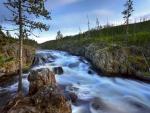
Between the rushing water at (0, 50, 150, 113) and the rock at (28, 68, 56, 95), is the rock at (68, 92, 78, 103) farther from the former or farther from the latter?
the rock at (28, 68, 56, 95)

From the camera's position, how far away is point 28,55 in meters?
41.3

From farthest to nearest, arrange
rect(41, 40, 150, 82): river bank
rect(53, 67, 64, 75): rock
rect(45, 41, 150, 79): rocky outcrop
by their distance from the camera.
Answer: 1. rect(45, 41, 150, 79): rocky outcrop
2. rect(41, 40, 150, 82): river bank
3. rect(53, 67, 64, 75): rock

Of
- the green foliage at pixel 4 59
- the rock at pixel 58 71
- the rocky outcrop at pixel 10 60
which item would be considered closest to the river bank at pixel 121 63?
the rock at pixel 58 71

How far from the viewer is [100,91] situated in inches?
1158

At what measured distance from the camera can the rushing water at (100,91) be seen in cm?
2265

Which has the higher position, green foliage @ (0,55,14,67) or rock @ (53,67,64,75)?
green foliage @ (0,55,14,67)

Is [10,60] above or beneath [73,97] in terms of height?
above

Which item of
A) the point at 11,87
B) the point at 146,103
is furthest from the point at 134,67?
the point at 11,87

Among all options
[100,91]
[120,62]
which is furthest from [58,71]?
[100,91]

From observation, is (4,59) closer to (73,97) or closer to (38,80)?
(38,80)

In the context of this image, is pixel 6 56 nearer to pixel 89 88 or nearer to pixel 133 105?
pixel 89 88

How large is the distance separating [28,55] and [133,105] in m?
22.8

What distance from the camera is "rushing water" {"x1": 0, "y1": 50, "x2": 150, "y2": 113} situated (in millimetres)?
22645

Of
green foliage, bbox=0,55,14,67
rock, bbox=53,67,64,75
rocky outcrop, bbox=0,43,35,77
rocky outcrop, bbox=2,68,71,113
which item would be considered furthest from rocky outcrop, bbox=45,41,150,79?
rocky outcrop, bbox=2,68,71,113
